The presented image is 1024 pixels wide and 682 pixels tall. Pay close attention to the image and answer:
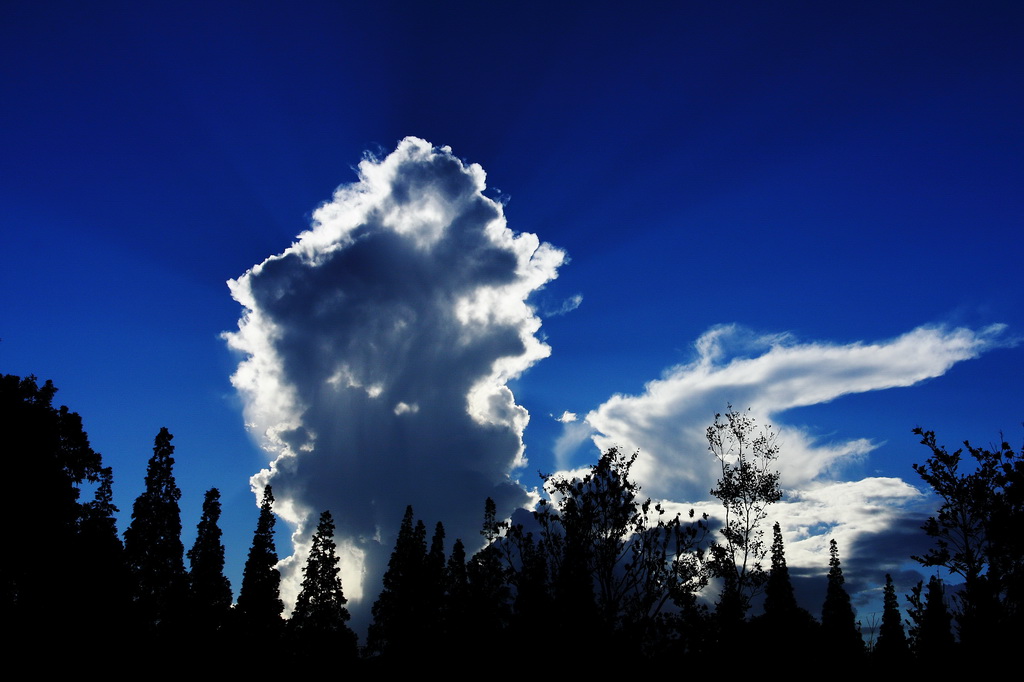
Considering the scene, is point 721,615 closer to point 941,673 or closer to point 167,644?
point 941,673

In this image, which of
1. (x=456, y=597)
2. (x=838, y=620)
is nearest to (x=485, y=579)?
(x=456, y=597)

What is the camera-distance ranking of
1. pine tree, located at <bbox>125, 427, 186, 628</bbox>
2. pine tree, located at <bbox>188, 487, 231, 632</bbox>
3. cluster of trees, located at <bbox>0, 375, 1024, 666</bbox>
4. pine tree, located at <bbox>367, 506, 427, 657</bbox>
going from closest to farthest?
cluster of trees, located at <bbox>0, 375, 1024, 666</bbox>
pine tree, located at <bbox>125, 427, 186, 628</bbox>
pine tree, located at <bbox>188, 487, 231, 632</bbox>
pine tree, located at <bbox>367, 506, 427, 657</bbox>

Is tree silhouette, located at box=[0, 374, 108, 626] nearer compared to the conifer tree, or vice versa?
tree silhouette, located at box=[0, 374, 108, 626]

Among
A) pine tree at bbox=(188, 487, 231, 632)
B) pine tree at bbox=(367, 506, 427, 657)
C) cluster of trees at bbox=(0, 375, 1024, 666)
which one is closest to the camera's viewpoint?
cluster of trees at bbox=(0, 375, 1024, 666)

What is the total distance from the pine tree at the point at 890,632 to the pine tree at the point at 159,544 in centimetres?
6717

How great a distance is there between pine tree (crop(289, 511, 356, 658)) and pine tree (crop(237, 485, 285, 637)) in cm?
218

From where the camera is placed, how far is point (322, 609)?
5591cm

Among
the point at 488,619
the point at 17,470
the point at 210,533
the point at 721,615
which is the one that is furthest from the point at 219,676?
the point at 721,615

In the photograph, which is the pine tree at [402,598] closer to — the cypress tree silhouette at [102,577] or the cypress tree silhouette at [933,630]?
the cypress tree silhouette at [102,577]

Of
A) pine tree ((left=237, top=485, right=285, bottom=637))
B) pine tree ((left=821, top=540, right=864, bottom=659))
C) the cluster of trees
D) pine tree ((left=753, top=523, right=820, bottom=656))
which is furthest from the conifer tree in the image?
pine tree ((left=821, top=540, right=864, bottom=659))

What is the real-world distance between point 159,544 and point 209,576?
34.9 feet

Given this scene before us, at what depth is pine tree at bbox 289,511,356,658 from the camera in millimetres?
54281

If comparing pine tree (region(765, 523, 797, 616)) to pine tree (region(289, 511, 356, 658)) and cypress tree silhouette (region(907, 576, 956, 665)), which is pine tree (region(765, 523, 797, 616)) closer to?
cypress tree silhouette (region(907, 576, 956, 665))

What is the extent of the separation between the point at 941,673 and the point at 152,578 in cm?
4820
